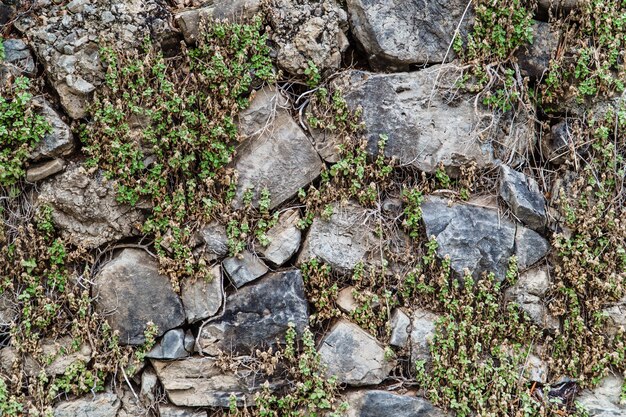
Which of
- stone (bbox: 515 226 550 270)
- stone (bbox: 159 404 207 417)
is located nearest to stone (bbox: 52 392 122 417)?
stone (bbox: 159 404 207 417)

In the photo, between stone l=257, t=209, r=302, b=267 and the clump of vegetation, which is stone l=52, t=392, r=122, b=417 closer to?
the clump of vegetation

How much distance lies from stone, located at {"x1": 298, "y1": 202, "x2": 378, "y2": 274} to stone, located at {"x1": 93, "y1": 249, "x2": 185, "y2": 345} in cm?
95

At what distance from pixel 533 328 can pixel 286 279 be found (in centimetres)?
176

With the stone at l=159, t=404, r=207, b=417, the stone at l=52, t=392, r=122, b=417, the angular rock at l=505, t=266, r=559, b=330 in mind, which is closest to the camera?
the stone at l=52, t=392, r=122, b=417

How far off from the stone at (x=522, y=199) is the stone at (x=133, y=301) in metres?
2.44

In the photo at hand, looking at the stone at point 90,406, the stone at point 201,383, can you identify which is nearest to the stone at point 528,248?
the stone at point 201,383

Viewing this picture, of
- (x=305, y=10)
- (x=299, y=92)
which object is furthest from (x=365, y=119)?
(x=305, y=10)

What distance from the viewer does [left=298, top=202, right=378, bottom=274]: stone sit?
13.8ft

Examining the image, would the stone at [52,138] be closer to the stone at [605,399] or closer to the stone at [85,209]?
the stone at [85,209]

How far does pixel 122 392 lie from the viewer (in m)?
4.04

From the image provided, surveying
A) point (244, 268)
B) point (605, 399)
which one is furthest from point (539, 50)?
point (244, 268)

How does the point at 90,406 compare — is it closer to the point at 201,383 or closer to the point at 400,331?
the point at 201,383

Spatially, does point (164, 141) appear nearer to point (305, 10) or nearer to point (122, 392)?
point (305, 10)

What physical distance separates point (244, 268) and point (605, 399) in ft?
8.67
